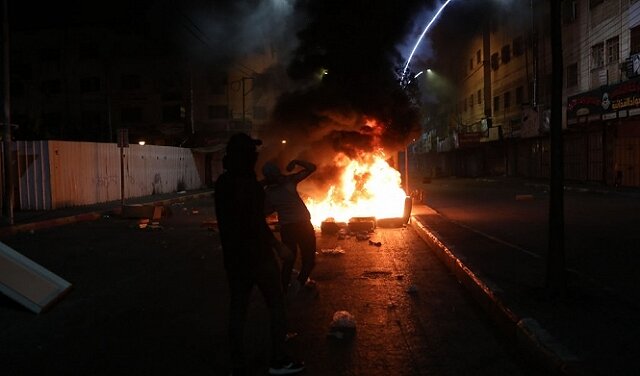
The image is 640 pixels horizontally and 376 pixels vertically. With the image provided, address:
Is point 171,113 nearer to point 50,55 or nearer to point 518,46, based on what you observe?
point 50,55

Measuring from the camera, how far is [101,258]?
10.2 meters

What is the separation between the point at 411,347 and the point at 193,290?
337cm

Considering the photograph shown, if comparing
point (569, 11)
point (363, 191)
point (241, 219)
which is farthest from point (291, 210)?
point (569, 11)

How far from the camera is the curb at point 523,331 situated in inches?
158

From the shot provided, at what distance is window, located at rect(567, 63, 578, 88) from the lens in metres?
31.4

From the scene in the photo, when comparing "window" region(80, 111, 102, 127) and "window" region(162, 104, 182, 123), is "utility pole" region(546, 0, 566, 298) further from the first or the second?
"window" region(80, 111, 102, 127)

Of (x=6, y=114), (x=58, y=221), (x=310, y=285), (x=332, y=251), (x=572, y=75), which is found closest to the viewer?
(x=310, y=285)

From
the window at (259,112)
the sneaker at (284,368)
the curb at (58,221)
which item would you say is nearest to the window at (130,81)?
the window at (259,112)

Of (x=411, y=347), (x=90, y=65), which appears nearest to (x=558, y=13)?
(x=411, y=347)

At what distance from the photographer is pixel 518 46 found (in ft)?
128

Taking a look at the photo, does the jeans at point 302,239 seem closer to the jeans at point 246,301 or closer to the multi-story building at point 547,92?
Result: the jeans at point 246,301

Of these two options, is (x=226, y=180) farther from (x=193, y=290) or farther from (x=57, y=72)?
(x=57, y=72)

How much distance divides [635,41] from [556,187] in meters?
22.8

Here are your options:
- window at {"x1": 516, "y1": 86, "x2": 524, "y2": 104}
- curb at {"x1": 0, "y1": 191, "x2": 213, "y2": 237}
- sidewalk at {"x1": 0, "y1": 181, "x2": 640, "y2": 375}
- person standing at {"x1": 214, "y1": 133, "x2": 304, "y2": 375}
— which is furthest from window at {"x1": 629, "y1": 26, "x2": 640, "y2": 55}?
person standing at {"x1": 214, "y1": 133, "x2": 304, "y2": 375}
